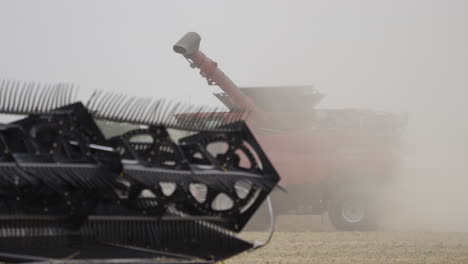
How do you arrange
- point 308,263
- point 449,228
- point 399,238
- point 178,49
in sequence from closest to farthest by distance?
point 308,263
point 399,238
point 178,49
point 449,228

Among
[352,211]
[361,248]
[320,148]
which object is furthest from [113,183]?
[352,211]

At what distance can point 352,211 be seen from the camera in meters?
17.2

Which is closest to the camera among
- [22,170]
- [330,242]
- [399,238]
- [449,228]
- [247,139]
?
[22,170]

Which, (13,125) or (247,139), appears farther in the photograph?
(247,139)

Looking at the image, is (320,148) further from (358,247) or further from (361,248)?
(361,248)

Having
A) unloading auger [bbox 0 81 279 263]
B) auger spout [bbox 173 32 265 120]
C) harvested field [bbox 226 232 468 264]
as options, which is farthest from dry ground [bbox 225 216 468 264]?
unloading auger [bbox 0 81 279 263]

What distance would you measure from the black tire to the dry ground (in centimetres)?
54

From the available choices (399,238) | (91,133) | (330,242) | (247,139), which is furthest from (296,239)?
(91,133)

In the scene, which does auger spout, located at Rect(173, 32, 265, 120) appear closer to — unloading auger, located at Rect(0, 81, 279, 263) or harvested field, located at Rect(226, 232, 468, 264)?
harvested field, located at Rect(226, 232, 468, 264)

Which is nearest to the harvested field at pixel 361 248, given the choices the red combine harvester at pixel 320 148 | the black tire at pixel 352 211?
the black tire at pixel 352 211

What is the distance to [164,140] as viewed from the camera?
687 centimetres

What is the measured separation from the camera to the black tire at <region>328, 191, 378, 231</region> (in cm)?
1698

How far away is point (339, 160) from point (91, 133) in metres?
10.8

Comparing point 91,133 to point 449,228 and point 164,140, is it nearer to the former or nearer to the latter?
point 164,140
